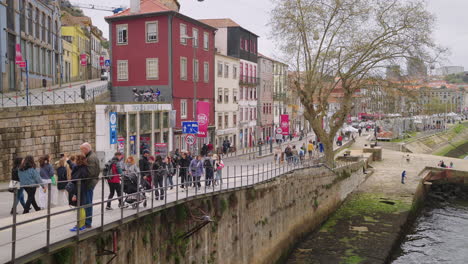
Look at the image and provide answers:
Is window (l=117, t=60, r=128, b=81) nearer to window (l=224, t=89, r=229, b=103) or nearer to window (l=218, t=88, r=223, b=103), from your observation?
window (l=218, t=88, r=223, b=103)

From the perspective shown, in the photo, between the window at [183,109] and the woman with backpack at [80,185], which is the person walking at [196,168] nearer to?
the woman with backpack at [80,185]

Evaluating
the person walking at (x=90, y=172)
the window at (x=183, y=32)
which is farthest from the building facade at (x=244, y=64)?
the person walking at (x=90, y=172)

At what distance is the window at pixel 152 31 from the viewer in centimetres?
3602

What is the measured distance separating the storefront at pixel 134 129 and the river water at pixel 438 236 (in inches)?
549

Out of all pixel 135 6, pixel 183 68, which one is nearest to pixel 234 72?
pixel 183 68

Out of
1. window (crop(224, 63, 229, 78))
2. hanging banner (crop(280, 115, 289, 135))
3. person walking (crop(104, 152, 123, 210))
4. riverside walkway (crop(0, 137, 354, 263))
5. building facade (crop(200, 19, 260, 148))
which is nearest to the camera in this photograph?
riverside walkway (crop(0, 137, 354, 263))

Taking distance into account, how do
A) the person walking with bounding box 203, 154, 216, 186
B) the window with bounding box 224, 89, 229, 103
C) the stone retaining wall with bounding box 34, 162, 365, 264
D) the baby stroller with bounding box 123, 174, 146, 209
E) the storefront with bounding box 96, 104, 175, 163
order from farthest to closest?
the window with bounding box 224, 89, 229, 103, the storefront with bounding box 96, 104, 175, 163, the person walking with bounding box 203, 154, 216, 186, the baby stroller with bounding box 123, 174, 146, 209, the stone retaining wall with bounding box 34, 162, 365, 264

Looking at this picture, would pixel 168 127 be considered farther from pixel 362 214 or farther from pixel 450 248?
pixel 450 248

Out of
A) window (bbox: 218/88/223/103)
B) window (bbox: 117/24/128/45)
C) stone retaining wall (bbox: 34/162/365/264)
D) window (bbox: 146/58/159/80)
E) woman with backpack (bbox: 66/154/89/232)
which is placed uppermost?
window (bbox: 117/24/128/45)

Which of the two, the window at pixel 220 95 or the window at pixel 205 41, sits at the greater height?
the window at pixel 205 41

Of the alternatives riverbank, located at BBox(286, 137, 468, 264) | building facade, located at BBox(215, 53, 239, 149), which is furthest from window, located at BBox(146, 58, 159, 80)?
riverbank, located at BBox(286, 137, 468, 264)

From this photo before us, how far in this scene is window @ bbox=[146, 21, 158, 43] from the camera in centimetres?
3602

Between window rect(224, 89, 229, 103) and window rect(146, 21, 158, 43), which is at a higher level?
window rect(146, 21, 158, 43)

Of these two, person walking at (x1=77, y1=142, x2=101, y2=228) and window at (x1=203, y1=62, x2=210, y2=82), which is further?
window at (x1=203, y1=62, x2=210, y2=82)
